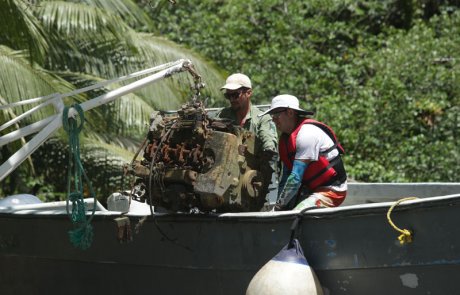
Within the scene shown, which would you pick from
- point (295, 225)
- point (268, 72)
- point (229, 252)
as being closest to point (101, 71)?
point (268, 72)

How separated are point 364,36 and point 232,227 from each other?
8941 mm

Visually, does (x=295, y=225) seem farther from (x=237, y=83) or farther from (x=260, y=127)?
(x=237, y=83)

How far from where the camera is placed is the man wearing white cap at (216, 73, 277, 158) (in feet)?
23.5

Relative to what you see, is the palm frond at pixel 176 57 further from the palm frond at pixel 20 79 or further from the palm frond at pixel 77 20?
the palm frond at pixel 20 79

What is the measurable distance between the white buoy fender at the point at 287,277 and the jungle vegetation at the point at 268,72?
435cm

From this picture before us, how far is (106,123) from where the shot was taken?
11.5m

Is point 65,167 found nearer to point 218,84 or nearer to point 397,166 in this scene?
point 218,84

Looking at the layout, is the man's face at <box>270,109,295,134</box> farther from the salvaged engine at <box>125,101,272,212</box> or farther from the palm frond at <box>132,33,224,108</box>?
the palm frond at <box>132,33,224,108</box>

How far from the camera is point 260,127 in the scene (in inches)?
288

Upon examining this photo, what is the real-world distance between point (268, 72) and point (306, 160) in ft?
21.7

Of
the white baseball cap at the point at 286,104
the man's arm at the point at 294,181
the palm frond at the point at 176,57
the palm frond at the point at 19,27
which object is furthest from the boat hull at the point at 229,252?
the palm frond at the point at 176,57

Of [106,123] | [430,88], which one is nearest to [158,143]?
[106,123]

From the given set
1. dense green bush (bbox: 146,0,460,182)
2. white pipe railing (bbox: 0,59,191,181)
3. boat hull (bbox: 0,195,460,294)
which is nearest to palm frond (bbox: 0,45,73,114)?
boat hull (bbox: 0,195,460,294)

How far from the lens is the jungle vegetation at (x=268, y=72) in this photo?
11.4 metres
